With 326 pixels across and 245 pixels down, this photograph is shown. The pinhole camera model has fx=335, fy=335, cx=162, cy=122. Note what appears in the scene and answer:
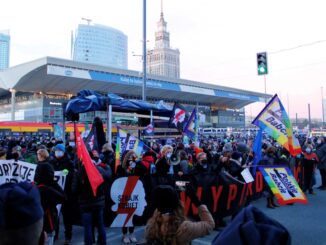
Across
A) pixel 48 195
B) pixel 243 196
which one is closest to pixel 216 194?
pixel 243 196

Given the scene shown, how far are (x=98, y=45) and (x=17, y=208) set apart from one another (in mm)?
133270

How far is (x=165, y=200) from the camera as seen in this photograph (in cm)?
278

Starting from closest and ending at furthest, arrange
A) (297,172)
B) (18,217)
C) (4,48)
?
(18,217)
(297,172)
(4,48)

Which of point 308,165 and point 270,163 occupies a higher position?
point 270,163

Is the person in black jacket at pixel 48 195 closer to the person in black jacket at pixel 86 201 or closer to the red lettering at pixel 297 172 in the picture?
the person in black jacket at pixel 86 201

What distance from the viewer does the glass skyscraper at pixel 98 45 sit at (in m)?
128

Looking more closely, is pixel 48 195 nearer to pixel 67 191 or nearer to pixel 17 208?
pixel 67 191

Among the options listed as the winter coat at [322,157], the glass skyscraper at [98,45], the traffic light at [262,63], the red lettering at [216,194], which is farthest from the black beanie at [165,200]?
the glass skyscraper at [98,45]

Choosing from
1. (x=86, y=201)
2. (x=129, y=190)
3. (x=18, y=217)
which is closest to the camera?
(x=18, y=217)

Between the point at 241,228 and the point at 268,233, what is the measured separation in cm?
12

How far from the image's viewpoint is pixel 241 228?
5.24ft

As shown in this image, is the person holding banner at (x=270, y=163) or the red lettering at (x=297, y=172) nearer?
the person holding banner at (x=270, y=163)

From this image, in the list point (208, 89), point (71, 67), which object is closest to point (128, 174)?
point (71, 67)

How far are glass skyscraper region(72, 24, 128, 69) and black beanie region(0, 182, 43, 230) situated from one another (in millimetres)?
127317
